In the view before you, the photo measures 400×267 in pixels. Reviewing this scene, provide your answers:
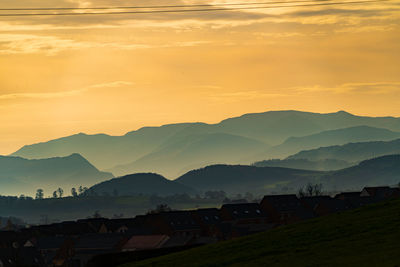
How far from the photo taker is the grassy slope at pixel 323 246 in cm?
3641

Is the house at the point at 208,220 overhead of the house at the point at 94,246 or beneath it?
overhead

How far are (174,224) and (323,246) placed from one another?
449ft

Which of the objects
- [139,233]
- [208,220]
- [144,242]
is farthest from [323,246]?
[208,220]

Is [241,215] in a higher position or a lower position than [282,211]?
lower

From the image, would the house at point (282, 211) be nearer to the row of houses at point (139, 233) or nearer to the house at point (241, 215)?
the row of houses at point (139, 233)

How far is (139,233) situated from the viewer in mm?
158500

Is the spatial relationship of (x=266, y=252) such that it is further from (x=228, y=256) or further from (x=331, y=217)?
(x=331, y=217)

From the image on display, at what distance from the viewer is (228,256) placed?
46.8 m

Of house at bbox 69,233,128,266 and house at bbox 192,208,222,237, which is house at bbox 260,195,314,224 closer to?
house at bbox 192,208,222,237

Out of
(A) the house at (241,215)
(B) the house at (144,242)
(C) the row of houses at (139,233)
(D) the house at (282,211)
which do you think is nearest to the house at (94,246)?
(C) the row of houses at (139,233)

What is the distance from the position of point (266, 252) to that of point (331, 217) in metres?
12.1

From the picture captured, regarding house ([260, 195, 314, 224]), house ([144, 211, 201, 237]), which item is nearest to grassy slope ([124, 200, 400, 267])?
house ([144, 211, 201, 237])

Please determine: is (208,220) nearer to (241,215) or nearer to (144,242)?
(241,215)

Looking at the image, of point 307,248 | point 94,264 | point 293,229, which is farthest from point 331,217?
point 94,264
